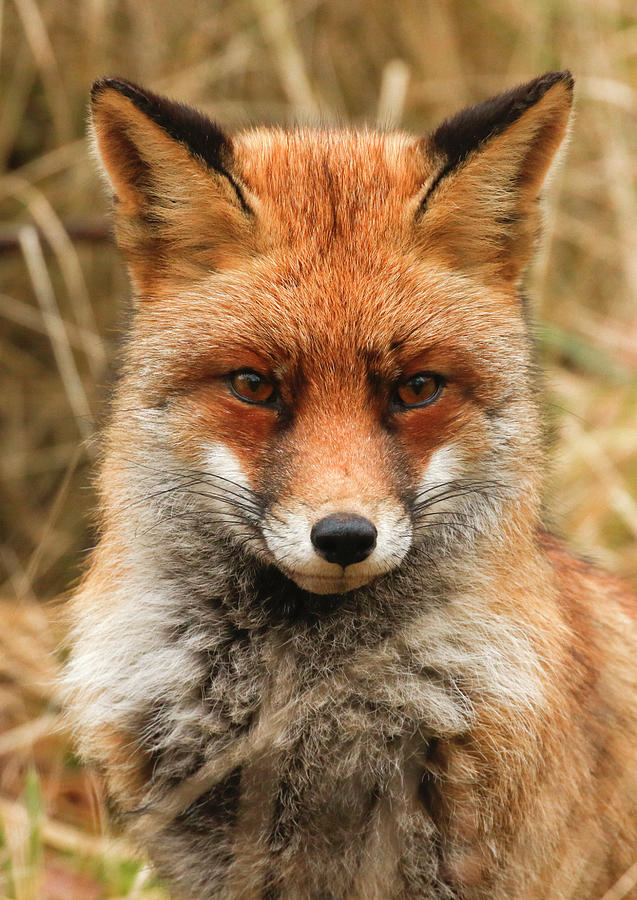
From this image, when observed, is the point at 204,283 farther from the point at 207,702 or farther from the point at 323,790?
the point at 323,790

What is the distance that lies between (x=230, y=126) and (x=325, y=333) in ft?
12.6

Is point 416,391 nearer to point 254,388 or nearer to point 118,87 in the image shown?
point 254,388

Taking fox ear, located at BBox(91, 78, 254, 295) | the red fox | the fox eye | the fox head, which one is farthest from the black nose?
fox ear, located at BBox(91, 78, 254, 295)

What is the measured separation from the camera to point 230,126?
653 centimetres

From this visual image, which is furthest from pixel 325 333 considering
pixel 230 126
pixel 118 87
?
pixel 230 126

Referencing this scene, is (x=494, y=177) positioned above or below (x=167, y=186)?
above

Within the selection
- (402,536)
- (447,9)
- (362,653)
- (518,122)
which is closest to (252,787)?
(362,653)

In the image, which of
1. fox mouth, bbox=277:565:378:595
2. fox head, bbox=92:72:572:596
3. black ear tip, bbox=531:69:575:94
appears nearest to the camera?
fox mouth, bbox=277:565:378:595

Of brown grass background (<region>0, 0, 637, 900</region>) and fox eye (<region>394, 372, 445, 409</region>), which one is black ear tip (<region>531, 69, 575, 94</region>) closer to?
fox eye (<region>394, 372, 445, 409</region>)

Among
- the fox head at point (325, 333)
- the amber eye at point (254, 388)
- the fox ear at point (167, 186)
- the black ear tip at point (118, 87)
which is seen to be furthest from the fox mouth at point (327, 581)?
the black ear tip at point (118, 87)

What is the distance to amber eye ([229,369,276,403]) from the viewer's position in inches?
125

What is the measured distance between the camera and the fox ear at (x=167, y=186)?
128 inches

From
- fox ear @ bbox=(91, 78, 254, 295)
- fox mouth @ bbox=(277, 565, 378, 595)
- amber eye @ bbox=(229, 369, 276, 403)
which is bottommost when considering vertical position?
fox mouth @ bbox=(277, 565, 378, 595)

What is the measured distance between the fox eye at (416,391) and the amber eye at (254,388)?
39 centimetres
